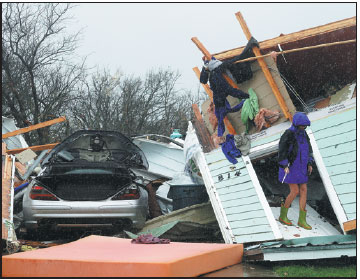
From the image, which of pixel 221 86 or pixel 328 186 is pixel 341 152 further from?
pixel 221 86

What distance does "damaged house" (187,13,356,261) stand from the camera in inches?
218

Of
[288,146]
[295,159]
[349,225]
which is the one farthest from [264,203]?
[349,225]

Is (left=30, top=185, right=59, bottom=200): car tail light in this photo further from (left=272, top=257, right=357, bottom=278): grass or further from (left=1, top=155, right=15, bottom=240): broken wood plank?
(left=272, top=257, right=357, bottom=278): grass

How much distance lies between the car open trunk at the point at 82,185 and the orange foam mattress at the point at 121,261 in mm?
1830

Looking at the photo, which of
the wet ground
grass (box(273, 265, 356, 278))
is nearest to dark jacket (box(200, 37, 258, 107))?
the wet ground

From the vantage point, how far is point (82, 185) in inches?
273

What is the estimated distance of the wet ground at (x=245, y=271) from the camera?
443 centimetres

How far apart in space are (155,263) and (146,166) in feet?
16.4

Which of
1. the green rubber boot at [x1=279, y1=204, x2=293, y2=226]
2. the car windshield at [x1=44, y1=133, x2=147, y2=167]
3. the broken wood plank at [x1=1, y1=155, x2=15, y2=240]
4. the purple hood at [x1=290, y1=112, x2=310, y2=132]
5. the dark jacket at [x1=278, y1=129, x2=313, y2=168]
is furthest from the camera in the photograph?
the car windshield at [x1=44, y1=133, x2=147, y2=167]

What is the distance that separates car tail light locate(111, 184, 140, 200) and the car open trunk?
0.07m

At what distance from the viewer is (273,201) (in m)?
7.21

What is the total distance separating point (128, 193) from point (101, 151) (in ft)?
7.04

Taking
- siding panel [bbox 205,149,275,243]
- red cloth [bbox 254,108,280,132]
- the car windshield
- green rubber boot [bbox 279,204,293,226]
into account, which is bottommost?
green rubber boot [bbox 279,204,293,226]

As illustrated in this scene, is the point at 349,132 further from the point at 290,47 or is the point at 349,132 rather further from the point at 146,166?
the point at 146,166
